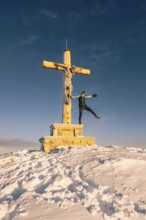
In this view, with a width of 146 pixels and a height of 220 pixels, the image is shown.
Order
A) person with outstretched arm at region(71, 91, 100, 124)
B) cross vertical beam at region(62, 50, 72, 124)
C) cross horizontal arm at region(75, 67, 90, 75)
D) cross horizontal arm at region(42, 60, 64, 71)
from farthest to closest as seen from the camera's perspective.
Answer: cross horizontal arm at region(75, 67, 90, 75)
cross horizontal arm at region(42, 60, 64, 71)
cross vertical beam at region(62, 50, 72, 124)
person with outstretched arm at region(71, 91, 100, 124)

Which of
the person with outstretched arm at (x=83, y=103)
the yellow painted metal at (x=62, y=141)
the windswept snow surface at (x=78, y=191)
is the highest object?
the person with outstretched arm at (x=83, y=103)

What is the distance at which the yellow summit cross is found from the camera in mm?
12797

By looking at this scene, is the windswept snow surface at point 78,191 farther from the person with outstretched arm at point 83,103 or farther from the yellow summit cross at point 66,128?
the person with outstretched arm at point 83,103

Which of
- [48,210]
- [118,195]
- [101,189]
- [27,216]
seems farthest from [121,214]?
[27,216]

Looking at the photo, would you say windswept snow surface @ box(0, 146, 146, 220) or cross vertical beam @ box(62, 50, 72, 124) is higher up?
cross vertical beam @ box(62, 50, 72, 124)

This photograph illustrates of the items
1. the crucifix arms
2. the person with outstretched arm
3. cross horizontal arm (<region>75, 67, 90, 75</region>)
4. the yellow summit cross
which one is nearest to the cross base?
the yellow summit cross

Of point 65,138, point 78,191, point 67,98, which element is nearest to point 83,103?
point 67,98

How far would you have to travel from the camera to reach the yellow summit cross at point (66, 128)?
12.8m

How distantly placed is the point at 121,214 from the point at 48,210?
1392mm

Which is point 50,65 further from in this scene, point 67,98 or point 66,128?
point 66,128

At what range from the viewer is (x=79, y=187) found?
567cm

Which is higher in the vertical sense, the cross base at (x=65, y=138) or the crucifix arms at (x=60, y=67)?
the crucifix arms at (x=60, y=67)

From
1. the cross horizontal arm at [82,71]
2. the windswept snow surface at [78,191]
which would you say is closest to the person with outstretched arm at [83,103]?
the cross horizontal arm at [82,71]

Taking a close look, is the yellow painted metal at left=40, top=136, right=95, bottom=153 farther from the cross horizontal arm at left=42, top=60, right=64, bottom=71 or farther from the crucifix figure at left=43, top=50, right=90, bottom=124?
the cross horizontal arm at left=42, top=60, right=64, bottom=71
